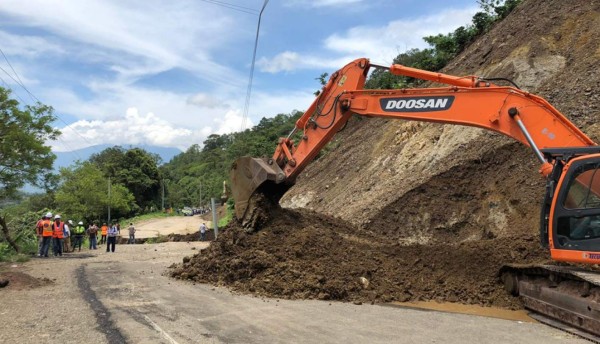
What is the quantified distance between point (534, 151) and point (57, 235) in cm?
1659

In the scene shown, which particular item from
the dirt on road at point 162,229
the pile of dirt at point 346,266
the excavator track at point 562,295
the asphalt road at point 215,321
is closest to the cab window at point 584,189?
the excavator track at point 562,295

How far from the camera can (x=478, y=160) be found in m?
14.9

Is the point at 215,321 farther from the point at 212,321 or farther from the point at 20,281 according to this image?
the point at 20,281

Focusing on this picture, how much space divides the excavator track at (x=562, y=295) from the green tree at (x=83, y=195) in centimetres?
4226

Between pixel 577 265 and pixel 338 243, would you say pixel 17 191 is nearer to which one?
pixel 338 243

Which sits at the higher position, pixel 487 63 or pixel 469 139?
pixel 487 63

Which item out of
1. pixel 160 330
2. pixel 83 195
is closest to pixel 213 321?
pixel 160 330

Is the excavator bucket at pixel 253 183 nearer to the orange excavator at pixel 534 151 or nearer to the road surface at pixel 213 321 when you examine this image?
the orange excavator at pixel 534 151

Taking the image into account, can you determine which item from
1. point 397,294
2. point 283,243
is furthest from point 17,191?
point 397,294

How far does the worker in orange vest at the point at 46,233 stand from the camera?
17.3 meters

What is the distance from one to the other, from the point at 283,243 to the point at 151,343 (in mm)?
4813

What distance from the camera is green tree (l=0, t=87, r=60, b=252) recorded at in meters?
17.0

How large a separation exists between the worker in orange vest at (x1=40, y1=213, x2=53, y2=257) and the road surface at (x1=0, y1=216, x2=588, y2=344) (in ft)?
27.6

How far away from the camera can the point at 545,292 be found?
7262 mm
